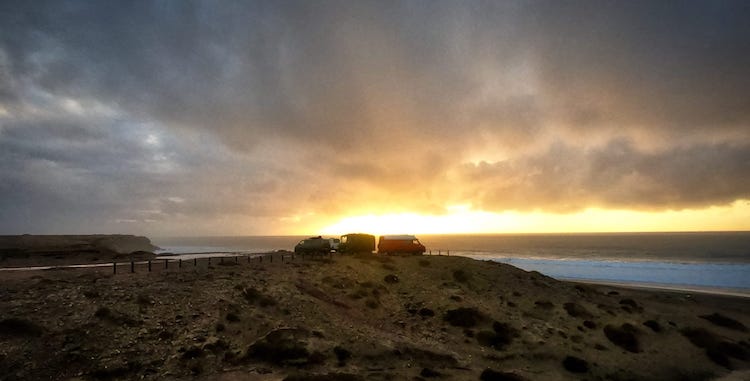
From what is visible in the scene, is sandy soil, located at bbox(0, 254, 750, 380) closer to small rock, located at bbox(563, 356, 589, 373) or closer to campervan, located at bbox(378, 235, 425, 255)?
small rock, located at bbox(563, 356, 589, 373)

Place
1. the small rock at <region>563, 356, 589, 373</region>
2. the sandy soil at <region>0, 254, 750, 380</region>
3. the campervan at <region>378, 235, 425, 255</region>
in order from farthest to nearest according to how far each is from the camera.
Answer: the campervan at <region>378, 235, 425, 255</region> < the small rock at <region>563, 356, 589, 373</region> < the sandy soil at <region>0, 254, 750, 380</region>

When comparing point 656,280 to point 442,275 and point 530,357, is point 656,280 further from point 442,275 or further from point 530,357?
point 530,357

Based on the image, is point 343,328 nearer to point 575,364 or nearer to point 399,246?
point 575,364

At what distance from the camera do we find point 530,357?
3120cm

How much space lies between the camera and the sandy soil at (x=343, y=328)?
23641mm

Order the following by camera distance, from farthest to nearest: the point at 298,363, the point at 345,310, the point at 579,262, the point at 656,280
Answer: the point at 579,262 → the point at 656,280 → the point at 345,310 → the point at 298,363

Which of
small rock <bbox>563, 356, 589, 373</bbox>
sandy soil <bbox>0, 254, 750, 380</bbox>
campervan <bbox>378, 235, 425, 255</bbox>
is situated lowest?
small rock <bbox>563, 356, 589, 373</bbox>

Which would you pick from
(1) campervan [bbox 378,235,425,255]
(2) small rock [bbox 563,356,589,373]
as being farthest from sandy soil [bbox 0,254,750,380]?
(1) campervan [bbox 378,235,425,255]

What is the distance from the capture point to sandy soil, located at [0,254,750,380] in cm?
2364

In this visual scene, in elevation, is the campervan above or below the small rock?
above

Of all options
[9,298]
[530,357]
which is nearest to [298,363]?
[530,357]

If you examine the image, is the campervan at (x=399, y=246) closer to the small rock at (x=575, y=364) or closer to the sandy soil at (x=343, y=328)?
the sandy soil at (x=343, y=328)

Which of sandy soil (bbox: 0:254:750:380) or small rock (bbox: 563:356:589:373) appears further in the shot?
small rock (bbox: 563:356:589:373)

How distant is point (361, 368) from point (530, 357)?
602 inches
